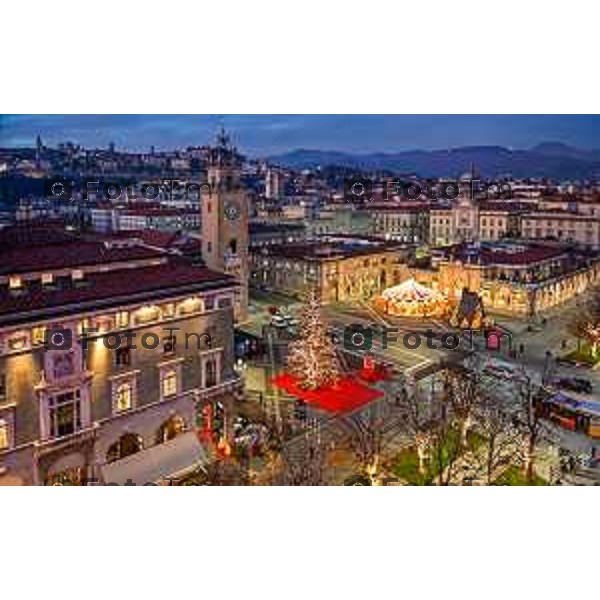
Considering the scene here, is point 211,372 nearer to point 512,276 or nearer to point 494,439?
point 494,439

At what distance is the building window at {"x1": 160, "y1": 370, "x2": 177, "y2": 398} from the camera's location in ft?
20.4

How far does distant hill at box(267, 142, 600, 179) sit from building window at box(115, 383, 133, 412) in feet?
8.08

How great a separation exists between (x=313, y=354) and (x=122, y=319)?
182 cm

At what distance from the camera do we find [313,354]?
670 cm

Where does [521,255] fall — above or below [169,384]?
above

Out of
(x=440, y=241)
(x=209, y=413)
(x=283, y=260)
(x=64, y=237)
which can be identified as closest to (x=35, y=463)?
(x=209, y=413)

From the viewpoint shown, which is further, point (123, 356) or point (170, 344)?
point (170, 344)

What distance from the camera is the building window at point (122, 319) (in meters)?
5.85

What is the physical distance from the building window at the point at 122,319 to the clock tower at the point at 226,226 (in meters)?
1.48

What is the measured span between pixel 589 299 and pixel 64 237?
203 inches

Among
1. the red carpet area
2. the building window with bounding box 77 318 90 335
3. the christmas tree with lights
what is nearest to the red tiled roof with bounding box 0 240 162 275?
the building window with bounding box 77 318 90 335

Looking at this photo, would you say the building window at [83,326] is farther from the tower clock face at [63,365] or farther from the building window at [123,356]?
the building window at [123,356]

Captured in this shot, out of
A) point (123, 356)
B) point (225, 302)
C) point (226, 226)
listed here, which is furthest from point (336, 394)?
point (123, 356)

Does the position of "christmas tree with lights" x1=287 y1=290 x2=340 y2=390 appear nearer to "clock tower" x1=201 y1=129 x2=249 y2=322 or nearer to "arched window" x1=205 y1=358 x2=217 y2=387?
"clock tower" x1=201 y1=129 x2=249 y2=322
